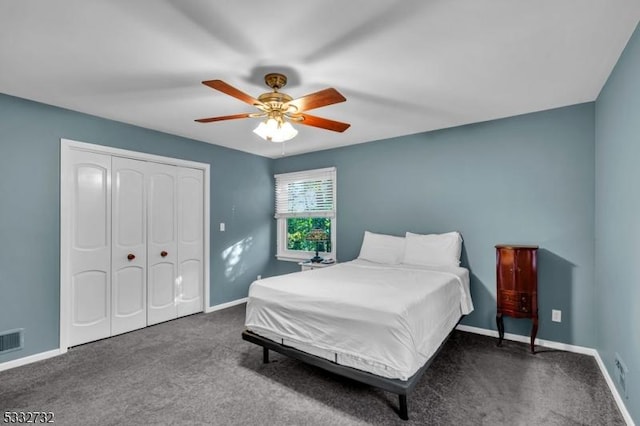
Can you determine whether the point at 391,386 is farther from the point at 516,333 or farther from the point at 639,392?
the point at 516,333

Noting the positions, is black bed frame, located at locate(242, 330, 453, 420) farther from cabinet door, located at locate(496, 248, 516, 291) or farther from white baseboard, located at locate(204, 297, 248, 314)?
white baseboard, located at locate(204, 297, 248, 314)

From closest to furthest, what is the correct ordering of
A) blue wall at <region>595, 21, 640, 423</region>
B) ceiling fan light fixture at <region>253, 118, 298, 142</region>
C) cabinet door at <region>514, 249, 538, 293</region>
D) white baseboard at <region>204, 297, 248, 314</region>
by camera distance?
blue wall at <region>595, 21, 640, 423</region> < ceiling fan light fixture at <region>253, 118, 298, 142</region> < cabinet door at <region>514, 249, 538, 293</region> < white baseboard at <region>204, 297, 248, 314</region>

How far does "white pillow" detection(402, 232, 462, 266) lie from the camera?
359 cm

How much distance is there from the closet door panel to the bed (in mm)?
1900

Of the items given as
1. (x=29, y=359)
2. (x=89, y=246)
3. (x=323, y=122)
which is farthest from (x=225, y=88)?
(x=29, y=359)

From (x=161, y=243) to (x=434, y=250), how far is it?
11.1 feet

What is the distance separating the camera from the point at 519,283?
3053 mm

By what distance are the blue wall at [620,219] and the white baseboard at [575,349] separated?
81 mm

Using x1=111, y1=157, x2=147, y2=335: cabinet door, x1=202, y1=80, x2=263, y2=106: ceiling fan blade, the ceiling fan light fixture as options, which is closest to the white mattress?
the ceiling fan light fixture

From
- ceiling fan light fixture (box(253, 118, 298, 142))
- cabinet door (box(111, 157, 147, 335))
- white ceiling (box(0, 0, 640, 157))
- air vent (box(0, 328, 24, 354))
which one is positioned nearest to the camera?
white ceiling (box(0, 0, 640, 157))

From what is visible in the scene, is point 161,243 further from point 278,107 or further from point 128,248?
point 278,107

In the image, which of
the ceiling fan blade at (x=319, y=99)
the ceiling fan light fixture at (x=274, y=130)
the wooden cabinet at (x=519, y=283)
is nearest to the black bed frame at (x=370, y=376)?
the wooden cabinet at (x=519, y=283)

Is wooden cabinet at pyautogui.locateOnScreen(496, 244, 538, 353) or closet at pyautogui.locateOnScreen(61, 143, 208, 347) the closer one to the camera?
wooden cabinet at pyautogui.locateOnScreen(496, 244, 538, 353)

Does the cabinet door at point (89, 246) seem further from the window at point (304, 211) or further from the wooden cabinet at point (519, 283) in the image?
the wooden cabinet at point (519, 283)
